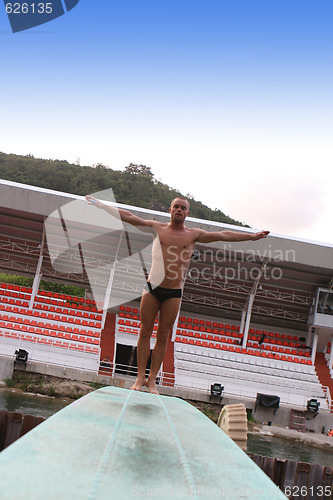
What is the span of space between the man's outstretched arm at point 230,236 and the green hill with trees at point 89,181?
53.8 m

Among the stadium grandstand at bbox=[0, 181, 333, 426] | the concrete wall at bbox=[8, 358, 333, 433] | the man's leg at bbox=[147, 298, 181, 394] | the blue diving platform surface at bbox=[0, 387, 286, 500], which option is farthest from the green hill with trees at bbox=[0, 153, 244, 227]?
the blue diving platform surface at bbox=[0, 387, 286, 500]

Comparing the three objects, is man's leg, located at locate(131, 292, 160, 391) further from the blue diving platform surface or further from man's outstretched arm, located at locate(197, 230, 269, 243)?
the blue diving platform surface

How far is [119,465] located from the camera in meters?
1.39

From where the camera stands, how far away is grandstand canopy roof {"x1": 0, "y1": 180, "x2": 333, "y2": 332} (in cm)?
2083

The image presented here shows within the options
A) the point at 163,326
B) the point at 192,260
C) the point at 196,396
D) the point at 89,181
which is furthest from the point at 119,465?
the point at 89,181

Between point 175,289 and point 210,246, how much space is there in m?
16.6

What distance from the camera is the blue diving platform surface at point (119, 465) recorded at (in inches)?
46.7

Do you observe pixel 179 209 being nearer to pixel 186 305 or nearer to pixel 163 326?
pixel 163 326

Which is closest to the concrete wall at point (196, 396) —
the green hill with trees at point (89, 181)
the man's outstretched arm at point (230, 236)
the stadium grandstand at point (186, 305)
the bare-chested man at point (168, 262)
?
the stadium grandstand at point (186, 305)

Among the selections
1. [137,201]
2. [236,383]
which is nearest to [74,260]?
[236,383]

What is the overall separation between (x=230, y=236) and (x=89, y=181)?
207 feet

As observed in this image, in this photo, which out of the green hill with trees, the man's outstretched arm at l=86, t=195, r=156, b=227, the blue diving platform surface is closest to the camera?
the blue diving platform surface

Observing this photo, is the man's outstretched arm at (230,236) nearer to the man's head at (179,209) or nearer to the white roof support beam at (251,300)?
the man's head at (179,209)

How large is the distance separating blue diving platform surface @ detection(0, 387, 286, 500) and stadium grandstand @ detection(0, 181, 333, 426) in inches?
664
